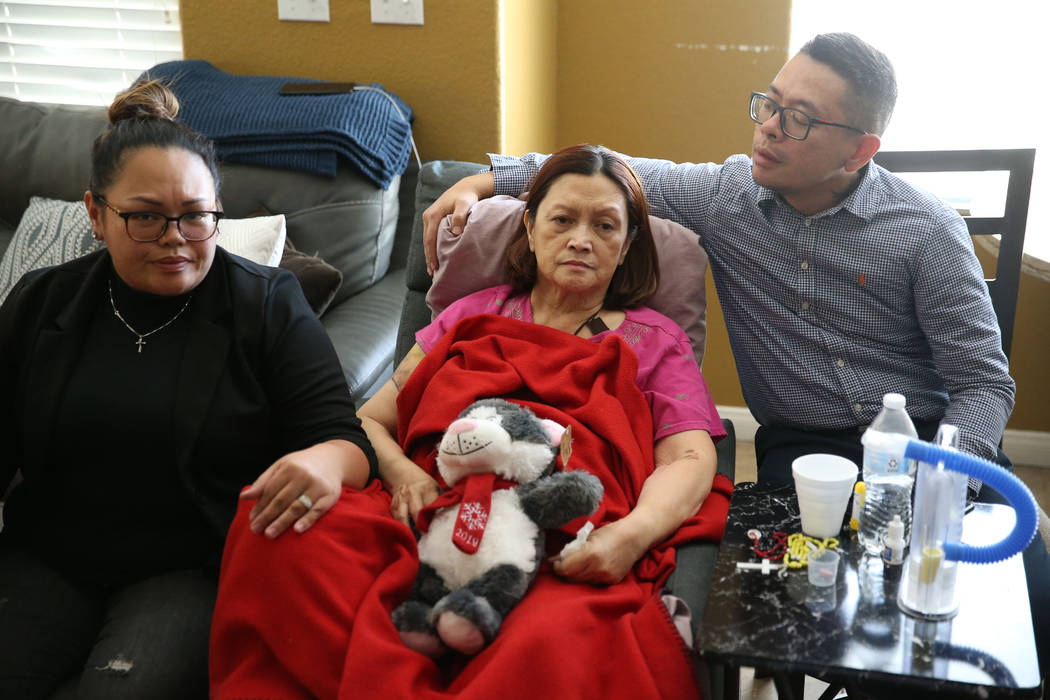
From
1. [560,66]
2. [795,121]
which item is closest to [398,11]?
[560,66]

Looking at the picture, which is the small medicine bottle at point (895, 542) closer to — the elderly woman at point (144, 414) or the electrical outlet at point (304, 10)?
the elderly woman at point (144, 414)

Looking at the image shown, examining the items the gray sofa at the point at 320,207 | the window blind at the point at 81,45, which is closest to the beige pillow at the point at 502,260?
the gray sofa at the point at 320,207

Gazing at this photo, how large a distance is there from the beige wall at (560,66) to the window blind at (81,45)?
278 mm

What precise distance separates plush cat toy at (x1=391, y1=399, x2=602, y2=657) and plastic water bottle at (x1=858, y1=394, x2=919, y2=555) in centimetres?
36

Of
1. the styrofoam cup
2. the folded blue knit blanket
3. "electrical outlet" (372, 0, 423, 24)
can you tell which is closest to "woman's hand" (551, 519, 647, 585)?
the styrofoam cup

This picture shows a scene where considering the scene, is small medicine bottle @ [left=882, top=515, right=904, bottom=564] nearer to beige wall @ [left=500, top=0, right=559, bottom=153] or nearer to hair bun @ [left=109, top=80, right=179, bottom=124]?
hair bun @ [left=109, top=80, right=179, bottom=124]

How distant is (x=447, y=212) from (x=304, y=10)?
3.38 feet

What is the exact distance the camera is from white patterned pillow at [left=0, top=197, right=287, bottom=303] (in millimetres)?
2148

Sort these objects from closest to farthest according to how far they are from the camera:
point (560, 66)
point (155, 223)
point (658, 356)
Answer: point (155, 223) → point (658, 356) → point (560, 66)

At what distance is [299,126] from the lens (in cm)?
233

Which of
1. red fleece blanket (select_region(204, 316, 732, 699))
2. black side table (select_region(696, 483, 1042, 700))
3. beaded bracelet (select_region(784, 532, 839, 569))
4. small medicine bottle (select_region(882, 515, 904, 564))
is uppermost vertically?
small medicine bottle (select_region(882, 515, 904, 564))

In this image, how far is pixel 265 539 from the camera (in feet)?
4.06

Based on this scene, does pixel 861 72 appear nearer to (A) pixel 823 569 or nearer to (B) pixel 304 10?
(A) pixel 823 569

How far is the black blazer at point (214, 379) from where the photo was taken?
139 centimetres
